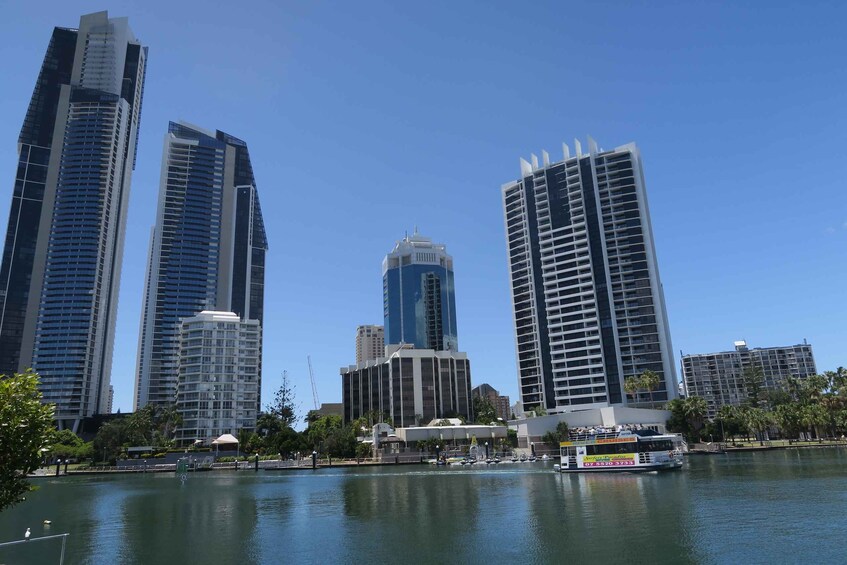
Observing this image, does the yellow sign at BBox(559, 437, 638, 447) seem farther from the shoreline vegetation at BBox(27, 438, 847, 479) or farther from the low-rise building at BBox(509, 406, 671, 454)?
the low-rise building at BBox(509, 406, 671, 454)

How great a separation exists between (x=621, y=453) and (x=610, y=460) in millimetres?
2290

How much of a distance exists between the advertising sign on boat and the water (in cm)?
543

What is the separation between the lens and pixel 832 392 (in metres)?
159

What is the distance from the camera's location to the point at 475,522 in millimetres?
53031

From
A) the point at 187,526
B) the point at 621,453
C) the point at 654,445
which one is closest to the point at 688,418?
the point at 654,445

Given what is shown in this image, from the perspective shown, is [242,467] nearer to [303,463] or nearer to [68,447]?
[303,463]

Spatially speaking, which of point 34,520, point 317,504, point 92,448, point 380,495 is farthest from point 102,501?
point 92,448

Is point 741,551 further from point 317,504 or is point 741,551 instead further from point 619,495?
point 317,504

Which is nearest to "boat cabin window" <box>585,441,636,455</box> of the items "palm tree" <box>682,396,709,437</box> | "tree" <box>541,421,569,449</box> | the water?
the water

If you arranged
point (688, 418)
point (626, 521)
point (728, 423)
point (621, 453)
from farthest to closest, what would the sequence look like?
point (728, 423) → point (688, 418) → point (621, 453) → point (626, 521)

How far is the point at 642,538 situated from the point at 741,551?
6.73m

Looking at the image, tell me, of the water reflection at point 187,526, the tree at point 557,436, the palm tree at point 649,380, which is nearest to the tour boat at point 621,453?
the tree at point 557,436

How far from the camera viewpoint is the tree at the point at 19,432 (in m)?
23.2

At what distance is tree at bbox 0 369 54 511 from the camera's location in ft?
76.3
